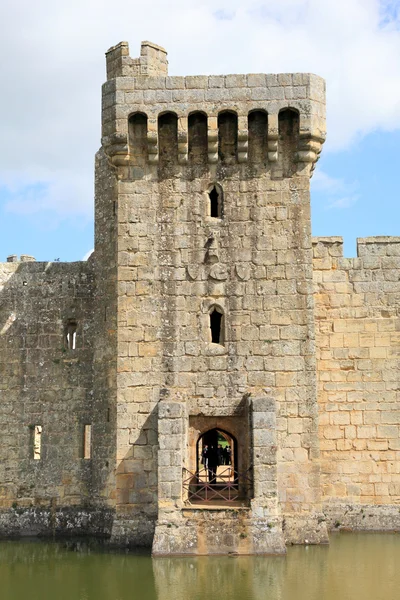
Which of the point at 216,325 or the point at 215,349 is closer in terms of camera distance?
the point at 215,349

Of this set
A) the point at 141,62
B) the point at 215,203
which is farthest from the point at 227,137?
the point at 141,62

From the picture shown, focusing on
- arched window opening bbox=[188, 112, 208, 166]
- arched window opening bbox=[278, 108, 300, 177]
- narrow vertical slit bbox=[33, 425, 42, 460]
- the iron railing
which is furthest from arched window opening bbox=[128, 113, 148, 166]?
narrow vertical slit bbox=[33, 425, 42, 460]

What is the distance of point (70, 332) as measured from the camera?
56.1 feet

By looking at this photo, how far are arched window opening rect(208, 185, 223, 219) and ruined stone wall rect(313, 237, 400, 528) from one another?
2.31m

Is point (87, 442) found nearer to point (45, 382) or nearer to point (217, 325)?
point (45, 382)

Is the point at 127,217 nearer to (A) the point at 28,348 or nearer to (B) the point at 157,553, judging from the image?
(A) the point at 28,348

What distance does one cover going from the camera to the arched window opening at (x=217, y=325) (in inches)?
577

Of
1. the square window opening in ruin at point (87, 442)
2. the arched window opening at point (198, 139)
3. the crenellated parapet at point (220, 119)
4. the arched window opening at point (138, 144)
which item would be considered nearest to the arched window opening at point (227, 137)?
the crenellated parapet at point (220, 119)

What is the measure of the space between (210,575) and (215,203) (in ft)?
21.1

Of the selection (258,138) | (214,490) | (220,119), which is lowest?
(214,490)

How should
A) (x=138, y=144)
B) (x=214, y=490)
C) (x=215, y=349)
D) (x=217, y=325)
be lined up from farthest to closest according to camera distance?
(x=138, y=144)
(x=217, y=325)
(x=215, y=349)
(x=214, y=490)

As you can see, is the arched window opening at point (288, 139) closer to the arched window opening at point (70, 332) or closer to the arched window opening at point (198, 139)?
the arched window opening at point (198, 139)

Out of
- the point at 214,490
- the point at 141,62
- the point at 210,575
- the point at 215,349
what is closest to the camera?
the point at 210,575

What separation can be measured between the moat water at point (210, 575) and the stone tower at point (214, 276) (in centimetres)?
88
